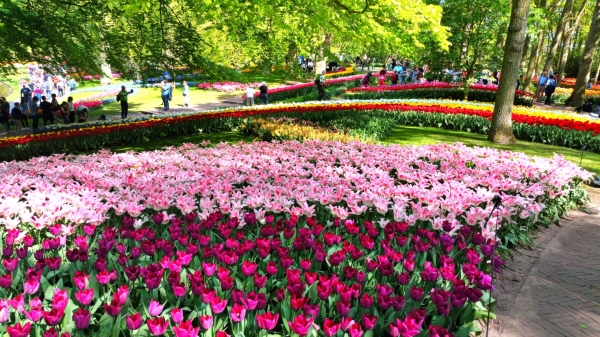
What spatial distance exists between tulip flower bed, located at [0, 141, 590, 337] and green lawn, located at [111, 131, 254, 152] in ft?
16.7

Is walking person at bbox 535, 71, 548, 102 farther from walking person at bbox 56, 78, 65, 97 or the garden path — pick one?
walking person at bbox 56, 78, 65, 97

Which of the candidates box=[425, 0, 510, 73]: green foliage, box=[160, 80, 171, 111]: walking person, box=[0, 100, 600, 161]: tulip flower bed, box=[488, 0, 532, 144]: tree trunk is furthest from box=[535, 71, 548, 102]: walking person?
box=[160, 80, 171, 111]: walking person

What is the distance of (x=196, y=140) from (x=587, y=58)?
1904 cm

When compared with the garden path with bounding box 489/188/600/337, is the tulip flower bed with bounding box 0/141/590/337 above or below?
above

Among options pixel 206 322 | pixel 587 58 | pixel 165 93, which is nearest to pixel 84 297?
pixel 206 322

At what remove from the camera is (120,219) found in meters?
4.48

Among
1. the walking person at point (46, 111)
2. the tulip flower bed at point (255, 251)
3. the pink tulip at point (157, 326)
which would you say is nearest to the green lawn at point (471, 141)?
the tulip flower bed at point (255, 251)

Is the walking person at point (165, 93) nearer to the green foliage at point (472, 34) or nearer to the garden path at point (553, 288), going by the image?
the green foliage at point (472, 34)

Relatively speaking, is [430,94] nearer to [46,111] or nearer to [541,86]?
[541,86]

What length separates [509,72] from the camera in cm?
1069

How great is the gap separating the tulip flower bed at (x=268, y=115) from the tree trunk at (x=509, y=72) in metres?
1.88

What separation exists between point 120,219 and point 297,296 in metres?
2.66

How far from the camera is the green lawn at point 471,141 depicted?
9.99 meters

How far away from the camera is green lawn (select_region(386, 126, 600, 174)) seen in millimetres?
9990
